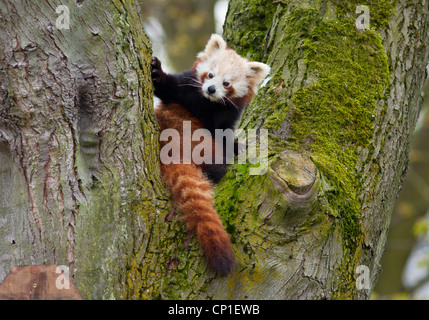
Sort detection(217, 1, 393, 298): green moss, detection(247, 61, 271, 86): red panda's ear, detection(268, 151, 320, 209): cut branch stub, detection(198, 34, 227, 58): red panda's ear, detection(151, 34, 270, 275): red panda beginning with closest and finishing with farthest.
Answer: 1. detection(268, 151, 320, 209): cut branch stub
2. detection(217, 1, 393, 298): green moss
3. detection(151, 34, 270, 275): red panda
4. detection(247, 61, 271, 86): red panda's ear
5. detection(198, 34, 227, 58): red panda's ear

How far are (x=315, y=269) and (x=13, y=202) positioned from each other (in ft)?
7.00

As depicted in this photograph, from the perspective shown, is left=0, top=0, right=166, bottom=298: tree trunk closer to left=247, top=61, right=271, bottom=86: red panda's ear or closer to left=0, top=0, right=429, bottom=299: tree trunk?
left=0, top=0, right=429, bottom=299: tree trunk

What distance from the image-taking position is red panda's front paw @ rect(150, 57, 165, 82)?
509 cm

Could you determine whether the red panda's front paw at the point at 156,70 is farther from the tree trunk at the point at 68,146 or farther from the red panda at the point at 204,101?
the tree trunk at the point at 68,146

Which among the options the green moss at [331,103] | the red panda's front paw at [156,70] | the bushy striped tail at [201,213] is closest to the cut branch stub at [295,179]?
the green moss at [331,103]

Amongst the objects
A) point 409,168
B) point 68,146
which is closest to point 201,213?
point 68,146

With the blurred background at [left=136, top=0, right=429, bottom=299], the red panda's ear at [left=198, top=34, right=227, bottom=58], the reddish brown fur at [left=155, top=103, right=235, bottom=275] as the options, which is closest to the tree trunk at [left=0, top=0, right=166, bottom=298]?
the reddish brown fur at [left=155, top=103, right=235, bottom=275]

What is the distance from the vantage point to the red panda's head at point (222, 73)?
563cm

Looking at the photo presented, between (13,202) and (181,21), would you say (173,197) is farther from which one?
(181,21)

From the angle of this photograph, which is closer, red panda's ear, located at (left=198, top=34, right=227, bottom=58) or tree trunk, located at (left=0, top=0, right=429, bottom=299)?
tree trunk, located at (left=0, top=0, right=429, bottom=299)

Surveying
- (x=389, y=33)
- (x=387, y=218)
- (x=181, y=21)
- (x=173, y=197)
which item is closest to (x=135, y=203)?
(x=173, y=197)

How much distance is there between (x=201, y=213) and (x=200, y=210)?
3 centimetres

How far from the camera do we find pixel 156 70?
17.0 feet

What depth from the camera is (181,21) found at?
12547 millimetres
